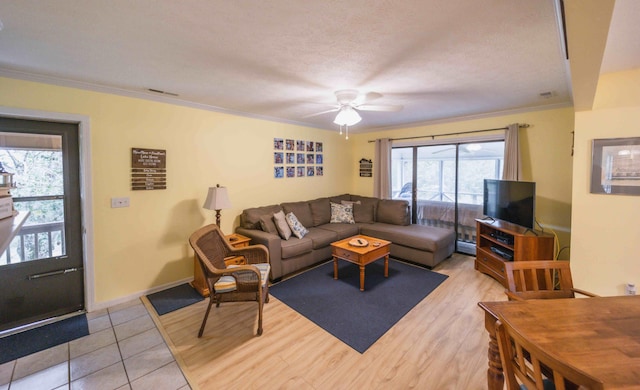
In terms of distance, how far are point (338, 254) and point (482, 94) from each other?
2667 millimetres

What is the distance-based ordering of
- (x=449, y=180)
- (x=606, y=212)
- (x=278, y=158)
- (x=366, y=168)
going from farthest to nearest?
(x=366, y=168)
(x=449, y=180)
(x=278, y=158)
(x=606, y=212)

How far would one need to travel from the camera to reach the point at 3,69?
2258 millimetres

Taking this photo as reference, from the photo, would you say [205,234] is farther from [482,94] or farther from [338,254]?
[482,94]

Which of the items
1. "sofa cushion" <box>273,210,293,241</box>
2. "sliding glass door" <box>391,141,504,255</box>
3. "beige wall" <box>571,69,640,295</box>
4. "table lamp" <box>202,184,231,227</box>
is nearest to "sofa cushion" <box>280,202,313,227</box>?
"sofa cushion" <box>273,210,293,241</box>

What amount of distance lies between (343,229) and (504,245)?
2268 mm

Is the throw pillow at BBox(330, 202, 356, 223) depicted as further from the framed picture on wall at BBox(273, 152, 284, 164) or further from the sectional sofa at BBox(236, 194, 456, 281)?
the framed picture on wall at BBox(273, 152, 284, 164)

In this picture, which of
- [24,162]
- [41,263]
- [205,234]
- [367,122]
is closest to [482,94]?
[367,122]

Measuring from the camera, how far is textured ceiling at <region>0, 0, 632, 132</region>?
1461 mm

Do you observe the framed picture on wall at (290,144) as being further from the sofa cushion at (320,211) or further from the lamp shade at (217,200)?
the lamp shade at (217,200)

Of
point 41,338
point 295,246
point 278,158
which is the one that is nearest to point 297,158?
point 278,158

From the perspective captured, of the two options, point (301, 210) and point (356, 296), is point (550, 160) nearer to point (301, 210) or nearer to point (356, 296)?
point (356, 296)

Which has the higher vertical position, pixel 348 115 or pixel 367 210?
pixel 348 115

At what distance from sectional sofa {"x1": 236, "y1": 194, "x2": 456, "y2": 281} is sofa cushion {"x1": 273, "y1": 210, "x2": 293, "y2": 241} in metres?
0.07

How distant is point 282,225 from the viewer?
150 inches
